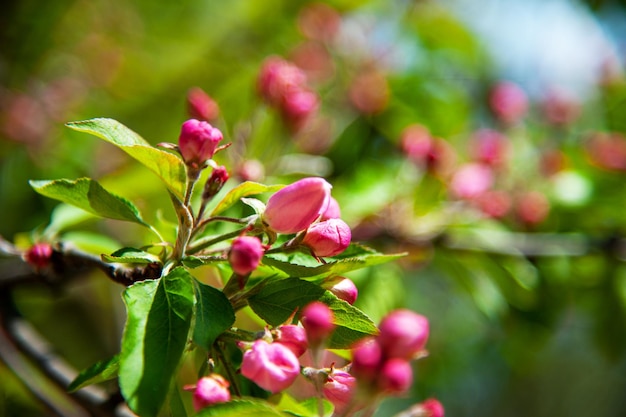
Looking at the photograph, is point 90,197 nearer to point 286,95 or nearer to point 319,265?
point 319,265

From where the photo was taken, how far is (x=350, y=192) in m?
1.71

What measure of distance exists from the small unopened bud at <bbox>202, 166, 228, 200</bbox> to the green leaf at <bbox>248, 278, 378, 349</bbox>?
0.15m

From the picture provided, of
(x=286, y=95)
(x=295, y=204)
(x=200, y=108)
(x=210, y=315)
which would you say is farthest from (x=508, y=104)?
(x=210, y=315)

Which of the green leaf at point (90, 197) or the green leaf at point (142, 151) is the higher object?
the green leaf at point (142, 151)

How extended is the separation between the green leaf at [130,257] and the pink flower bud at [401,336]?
0.34m

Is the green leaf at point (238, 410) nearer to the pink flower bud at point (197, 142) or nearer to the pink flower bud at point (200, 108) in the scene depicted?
the pink flower bud at point (197, 142)

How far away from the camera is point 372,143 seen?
2074 millimetres

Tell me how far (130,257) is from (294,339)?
232mm

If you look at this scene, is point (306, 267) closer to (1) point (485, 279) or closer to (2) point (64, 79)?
(1) point (485, 279)

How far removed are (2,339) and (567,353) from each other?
15.2ft

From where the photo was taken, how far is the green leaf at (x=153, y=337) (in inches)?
27.7

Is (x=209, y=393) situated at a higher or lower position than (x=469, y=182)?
higher

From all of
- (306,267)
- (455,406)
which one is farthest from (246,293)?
(455,406)

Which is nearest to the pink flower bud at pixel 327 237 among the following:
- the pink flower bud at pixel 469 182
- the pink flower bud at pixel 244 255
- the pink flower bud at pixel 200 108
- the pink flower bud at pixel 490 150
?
the pink flower bud at pixel 244 255
